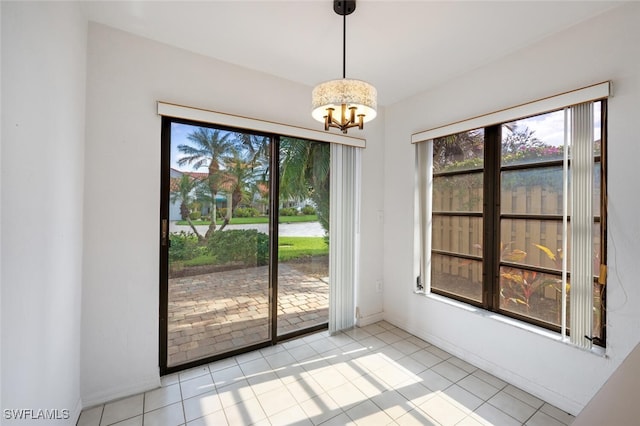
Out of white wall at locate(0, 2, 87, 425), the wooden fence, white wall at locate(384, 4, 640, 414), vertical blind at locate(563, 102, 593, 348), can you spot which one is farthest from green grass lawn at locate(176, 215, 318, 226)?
vertical blind at locate(563, 102, 593, 348)

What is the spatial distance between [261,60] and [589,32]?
2433 mm

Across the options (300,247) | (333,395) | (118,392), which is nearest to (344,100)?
(300,247)

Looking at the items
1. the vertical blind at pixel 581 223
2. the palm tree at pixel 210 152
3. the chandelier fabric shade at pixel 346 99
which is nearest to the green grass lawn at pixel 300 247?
the palm tree at pixel 210 152

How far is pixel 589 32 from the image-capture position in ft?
5.89

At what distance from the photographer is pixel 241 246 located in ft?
8.37

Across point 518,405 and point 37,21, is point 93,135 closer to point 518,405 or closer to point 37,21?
point 37,21

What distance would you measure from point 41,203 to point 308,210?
2.06 metres

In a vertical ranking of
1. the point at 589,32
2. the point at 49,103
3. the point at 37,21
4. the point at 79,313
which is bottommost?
the point at 79,313

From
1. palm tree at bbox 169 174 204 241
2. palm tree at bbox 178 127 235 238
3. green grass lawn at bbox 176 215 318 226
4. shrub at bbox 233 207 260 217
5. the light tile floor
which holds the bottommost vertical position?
the light tile floor

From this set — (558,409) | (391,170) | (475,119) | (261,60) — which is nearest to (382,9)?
(261,60)

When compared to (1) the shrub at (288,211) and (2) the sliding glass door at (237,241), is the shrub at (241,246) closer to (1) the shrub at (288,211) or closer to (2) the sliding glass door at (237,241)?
(2) the sliding glass door at (237,241)

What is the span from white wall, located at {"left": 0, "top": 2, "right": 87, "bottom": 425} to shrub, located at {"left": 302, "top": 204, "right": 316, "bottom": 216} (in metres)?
1.83

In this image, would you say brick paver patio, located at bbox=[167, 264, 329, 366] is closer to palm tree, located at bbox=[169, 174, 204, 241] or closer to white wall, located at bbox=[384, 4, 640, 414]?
palm tree, located at bbox=[169, 174, 204, 241]

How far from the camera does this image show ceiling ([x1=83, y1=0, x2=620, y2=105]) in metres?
1.72
